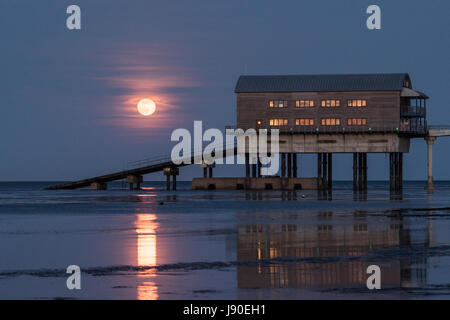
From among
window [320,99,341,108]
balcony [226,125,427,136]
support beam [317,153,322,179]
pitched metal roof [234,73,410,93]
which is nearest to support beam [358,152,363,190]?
support beam [317,153,322,179]

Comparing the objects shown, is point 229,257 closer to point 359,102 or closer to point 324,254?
point 324,254

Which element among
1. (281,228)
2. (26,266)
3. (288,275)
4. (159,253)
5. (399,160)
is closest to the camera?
(288,275)

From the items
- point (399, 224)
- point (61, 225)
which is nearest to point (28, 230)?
point (61, 225)

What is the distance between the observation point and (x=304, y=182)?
109m

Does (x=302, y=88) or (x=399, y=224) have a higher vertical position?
(x=302, y=88)

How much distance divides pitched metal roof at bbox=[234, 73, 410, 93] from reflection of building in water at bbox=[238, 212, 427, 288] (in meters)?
60.6

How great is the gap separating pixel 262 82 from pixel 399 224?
65.5 metres

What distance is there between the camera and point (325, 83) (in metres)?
102

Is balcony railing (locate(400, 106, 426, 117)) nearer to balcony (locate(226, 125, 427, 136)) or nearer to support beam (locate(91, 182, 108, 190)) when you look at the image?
balcony (locate(226, 125, 427, 136))

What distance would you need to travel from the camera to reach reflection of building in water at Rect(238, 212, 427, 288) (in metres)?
20.6

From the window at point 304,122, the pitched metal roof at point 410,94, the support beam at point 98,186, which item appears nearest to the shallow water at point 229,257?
the window at point 304,122

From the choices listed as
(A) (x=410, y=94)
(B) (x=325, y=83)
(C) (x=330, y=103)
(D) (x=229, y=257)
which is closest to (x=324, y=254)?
(D) (x=229, y=257)

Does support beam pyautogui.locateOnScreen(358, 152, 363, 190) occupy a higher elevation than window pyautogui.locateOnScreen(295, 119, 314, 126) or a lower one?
lower
